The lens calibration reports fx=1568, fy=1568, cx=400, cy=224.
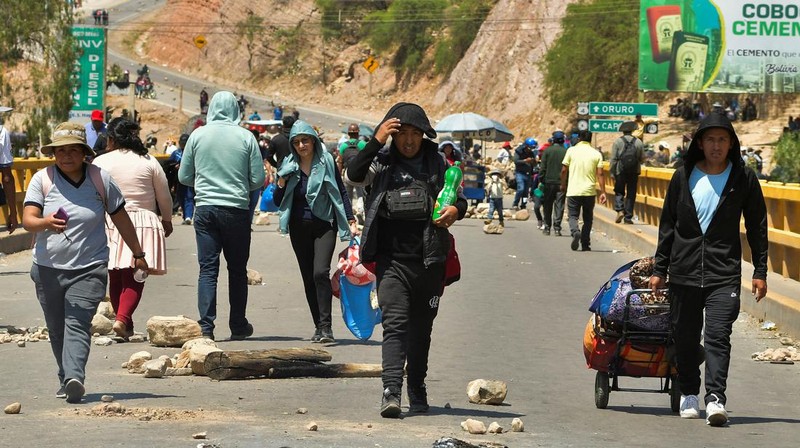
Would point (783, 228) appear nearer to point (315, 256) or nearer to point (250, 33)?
point (315, 256)

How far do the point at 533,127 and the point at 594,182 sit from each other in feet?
175

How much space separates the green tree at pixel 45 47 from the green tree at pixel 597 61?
95.1 feet

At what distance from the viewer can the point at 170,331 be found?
11531 mm

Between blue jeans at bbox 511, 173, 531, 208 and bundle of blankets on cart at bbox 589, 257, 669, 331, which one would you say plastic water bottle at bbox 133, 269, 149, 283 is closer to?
bundle of blankets on cart at bbox 589, 257, 669, 331

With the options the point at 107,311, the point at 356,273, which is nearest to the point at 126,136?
the point at 107,311

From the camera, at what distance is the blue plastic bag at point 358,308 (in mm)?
→ 11383

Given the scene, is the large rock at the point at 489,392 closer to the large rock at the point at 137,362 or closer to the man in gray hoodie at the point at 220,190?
the large rock at the point at 137,362

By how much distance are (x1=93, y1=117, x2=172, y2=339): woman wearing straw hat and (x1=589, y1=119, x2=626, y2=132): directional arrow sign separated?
24.9 meters

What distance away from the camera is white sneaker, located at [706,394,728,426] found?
829 cm

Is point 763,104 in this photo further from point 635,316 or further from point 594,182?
point 635,316

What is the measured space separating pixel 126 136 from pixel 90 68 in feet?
113

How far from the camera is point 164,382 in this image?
32.0 feet

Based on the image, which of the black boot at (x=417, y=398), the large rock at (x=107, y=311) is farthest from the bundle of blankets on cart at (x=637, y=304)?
the large rock at (x=107, y=311)

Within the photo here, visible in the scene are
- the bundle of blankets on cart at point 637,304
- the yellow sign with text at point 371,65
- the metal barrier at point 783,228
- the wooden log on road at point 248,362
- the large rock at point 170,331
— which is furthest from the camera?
the yellow sign with text at point 371,65
